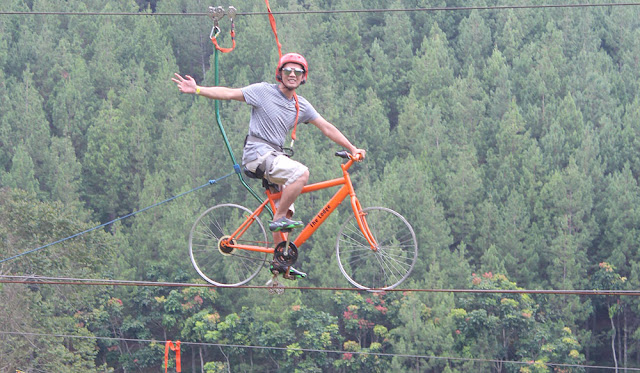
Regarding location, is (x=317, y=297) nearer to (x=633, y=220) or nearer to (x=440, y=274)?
(x=440, y=274)

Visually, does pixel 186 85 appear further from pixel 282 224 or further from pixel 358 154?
pixel 358 154

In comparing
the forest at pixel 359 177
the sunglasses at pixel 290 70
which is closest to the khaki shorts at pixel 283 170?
the sunglasses at pixel 290 70

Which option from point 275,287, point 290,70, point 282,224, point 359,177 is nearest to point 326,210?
point 282,224

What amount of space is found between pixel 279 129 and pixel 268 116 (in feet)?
0.52

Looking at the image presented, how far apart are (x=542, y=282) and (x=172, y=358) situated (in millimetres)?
17639

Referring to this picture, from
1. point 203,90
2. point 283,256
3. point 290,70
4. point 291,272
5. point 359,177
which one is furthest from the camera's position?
point 359,177

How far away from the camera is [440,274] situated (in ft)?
158

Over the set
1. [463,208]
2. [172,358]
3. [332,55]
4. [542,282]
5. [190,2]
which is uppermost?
[190,2]

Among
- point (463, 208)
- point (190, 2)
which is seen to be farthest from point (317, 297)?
point (190, 2)

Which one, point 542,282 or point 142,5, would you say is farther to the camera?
point 142,5

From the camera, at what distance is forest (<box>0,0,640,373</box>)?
4519 cm

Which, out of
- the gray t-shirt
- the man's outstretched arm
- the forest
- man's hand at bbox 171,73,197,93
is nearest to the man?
the gray t-shirt

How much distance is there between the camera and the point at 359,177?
184ft

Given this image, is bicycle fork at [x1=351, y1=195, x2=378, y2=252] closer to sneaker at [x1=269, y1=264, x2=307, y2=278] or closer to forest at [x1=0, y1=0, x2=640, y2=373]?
sneaker at [x1=269, y1=264, x2=307, y2=278]
